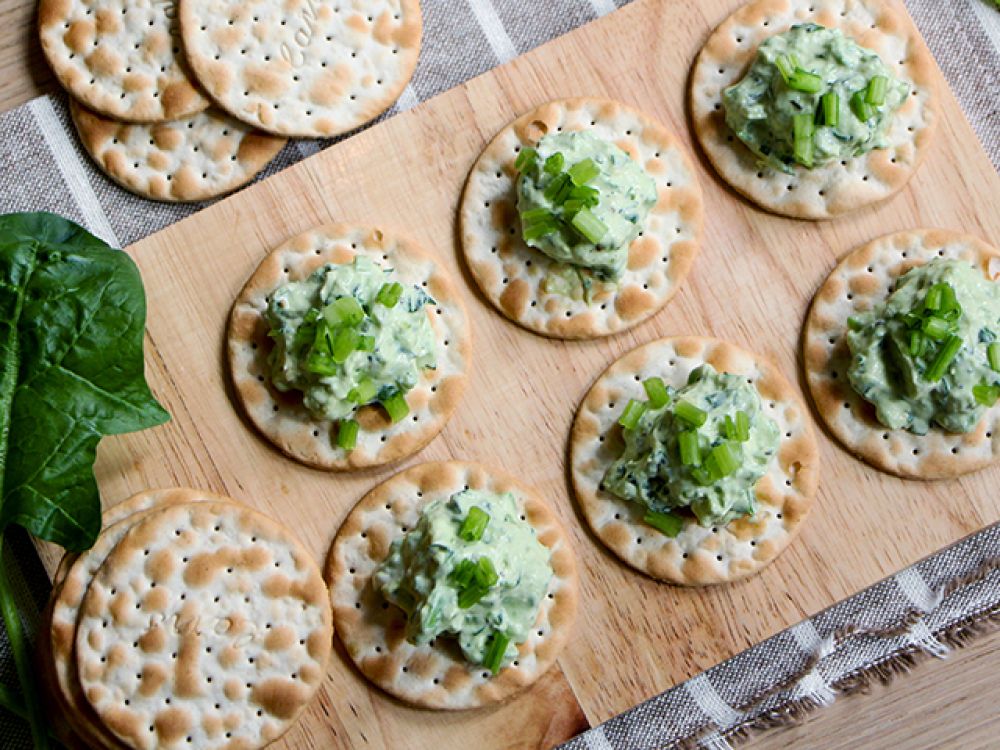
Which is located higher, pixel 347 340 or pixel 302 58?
pixel 302 58

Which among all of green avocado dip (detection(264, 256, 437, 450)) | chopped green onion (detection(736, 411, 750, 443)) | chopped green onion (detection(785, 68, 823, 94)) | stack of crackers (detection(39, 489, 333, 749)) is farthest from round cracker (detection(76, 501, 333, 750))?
chopped green onion (detection(785, 68, 823, 94))

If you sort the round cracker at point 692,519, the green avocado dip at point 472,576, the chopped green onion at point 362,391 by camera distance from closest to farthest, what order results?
the green avocado dip at point 472,576 < the chopped green onion at point 362,391 < the round cracker at point 692,519

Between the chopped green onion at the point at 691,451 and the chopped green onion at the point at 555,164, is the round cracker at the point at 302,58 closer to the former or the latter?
the chopped green onion at the point at 555,164

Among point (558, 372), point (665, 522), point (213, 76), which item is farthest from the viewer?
point (213, 76)

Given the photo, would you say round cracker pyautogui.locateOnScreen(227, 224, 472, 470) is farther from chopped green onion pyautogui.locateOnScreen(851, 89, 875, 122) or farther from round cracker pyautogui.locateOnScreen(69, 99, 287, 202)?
chopped green onion pyautogui.locateOnScreen(851, 89, 875, 122)

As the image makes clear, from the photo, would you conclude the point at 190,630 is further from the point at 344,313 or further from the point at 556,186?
the point at 556,186

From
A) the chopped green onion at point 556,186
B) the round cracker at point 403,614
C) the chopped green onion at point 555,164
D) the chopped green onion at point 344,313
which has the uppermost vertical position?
the chopped green onion at point 555,164

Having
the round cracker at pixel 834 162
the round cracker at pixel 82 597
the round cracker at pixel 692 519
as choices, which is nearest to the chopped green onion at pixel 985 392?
the round cracker at pixel 692 519

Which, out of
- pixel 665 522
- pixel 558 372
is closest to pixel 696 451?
pixel 665 522
